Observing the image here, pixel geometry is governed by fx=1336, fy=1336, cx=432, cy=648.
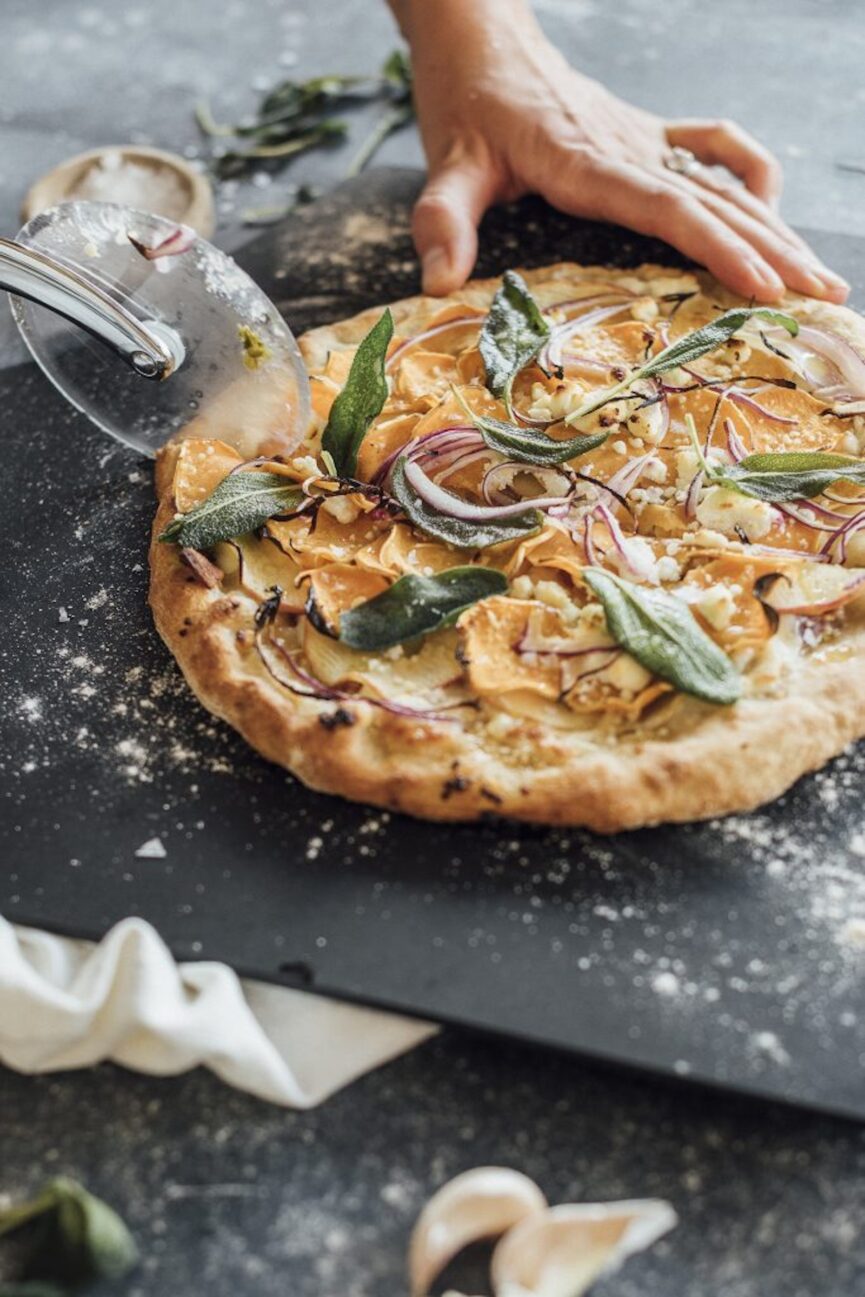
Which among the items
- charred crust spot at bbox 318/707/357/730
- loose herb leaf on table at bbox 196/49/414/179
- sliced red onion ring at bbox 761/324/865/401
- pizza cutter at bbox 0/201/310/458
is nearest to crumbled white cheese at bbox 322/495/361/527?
pizza cutter at bbox 0/201/310/458

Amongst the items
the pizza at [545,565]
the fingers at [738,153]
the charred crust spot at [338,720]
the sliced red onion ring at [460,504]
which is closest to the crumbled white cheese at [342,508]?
the pizza at [545,565]

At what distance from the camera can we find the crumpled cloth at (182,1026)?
184 centimetres

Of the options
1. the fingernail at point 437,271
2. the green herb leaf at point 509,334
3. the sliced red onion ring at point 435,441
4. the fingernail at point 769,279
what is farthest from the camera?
the fingernail at point 437,271

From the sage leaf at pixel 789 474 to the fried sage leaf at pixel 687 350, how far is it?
257 mm

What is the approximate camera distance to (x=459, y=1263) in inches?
67.5

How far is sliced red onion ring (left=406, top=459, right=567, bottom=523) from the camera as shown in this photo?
7.92 ft

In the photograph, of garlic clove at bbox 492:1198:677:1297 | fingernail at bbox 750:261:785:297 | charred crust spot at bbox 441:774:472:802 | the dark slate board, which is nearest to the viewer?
garlic clove at bbox 492:1198:677:1297

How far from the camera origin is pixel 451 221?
310 cm

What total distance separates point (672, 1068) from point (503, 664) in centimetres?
71

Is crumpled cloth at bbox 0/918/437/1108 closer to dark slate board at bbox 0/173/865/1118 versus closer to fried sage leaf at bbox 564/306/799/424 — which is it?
dark slate board at bbox 0/173/865/1118

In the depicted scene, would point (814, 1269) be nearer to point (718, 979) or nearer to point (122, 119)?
point (718, 979)

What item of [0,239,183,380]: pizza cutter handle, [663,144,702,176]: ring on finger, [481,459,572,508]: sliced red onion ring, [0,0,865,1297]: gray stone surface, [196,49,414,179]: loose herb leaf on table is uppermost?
[0,239,183,380]: pizza cutter handle

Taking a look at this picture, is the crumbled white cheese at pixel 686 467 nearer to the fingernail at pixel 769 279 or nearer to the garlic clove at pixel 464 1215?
the fingernail at pixel 769 279

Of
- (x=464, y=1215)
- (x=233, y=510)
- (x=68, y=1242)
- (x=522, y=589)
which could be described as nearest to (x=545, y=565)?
(x=522, y=589)
